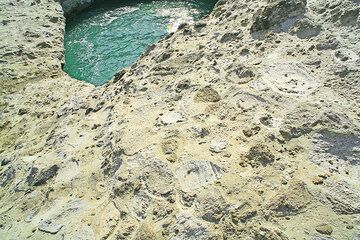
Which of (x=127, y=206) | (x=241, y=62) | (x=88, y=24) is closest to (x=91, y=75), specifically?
(x=88, y=24)

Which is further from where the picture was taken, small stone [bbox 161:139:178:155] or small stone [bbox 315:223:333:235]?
small stone [bbox 161:139:178:155]

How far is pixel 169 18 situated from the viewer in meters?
14.7

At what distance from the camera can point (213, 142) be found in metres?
5.28

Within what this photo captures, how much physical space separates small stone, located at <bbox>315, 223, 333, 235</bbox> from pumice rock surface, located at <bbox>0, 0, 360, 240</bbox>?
0.04ft

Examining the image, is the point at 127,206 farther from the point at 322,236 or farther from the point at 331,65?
the point at 331,65

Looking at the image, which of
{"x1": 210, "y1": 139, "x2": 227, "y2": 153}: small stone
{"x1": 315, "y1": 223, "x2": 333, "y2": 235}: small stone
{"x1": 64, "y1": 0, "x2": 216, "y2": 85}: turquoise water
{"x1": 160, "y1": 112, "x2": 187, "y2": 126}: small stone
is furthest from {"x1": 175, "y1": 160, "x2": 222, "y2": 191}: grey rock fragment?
{"x1": 64, "y1": 0, "x2": 216, "y2": 85}: turquoise water

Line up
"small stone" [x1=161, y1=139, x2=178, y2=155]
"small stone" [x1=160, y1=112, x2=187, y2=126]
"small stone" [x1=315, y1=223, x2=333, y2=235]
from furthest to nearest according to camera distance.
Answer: "small stone" [x1=160, y1=112, x2=187, y2=126] → "small stone" [x1=161, y1=139, x2=178, y2=155] → "small stone" [x1=315, y1=223, x2=333, y2=235]

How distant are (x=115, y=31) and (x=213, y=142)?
9814mm

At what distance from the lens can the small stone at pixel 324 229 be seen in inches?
156

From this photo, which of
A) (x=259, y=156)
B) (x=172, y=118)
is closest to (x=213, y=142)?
(x=259, y=156)

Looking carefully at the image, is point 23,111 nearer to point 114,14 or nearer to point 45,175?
point 45,175

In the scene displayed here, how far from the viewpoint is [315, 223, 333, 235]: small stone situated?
3.95 m

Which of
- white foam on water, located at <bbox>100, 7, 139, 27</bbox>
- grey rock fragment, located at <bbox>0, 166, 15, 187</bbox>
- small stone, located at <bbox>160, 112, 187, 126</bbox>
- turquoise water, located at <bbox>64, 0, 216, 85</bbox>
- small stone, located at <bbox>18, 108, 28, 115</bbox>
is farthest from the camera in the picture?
white foam on water, located at <bbox>100, 7, 139, 27</bbox>

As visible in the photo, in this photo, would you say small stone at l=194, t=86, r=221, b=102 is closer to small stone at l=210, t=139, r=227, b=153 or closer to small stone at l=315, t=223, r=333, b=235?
small stone at l=210, t=139, r=227, b=153
